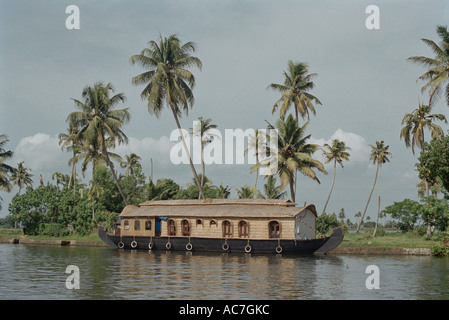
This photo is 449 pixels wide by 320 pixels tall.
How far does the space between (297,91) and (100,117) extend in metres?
14.4

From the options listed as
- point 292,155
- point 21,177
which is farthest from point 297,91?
point 21,177

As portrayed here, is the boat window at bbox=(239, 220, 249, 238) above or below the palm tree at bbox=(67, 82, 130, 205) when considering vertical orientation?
below

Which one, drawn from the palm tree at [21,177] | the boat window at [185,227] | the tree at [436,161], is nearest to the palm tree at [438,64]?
the tree at [436,161]

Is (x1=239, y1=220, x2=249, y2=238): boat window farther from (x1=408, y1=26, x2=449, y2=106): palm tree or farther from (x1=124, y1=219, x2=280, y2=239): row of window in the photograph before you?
(x1=408, y1=26, x2=449, y2=106): palm tree

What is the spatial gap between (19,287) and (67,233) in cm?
2528

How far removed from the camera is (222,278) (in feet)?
55.4

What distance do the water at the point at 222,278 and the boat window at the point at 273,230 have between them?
8.16 feet

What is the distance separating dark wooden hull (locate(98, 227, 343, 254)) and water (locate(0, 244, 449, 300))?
1.71m

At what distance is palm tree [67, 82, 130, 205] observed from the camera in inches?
1374

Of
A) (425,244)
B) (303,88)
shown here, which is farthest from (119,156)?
(425,244)

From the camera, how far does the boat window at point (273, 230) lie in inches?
1059

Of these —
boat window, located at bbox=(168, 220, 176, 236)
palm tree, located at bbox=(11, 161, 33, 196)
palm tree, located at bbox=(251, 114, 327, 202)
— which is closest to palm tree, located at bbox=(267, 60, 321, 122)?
palm tree, located at bbox=(251, 114, 327, 202)

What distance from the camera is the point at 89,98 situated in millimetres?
35719
